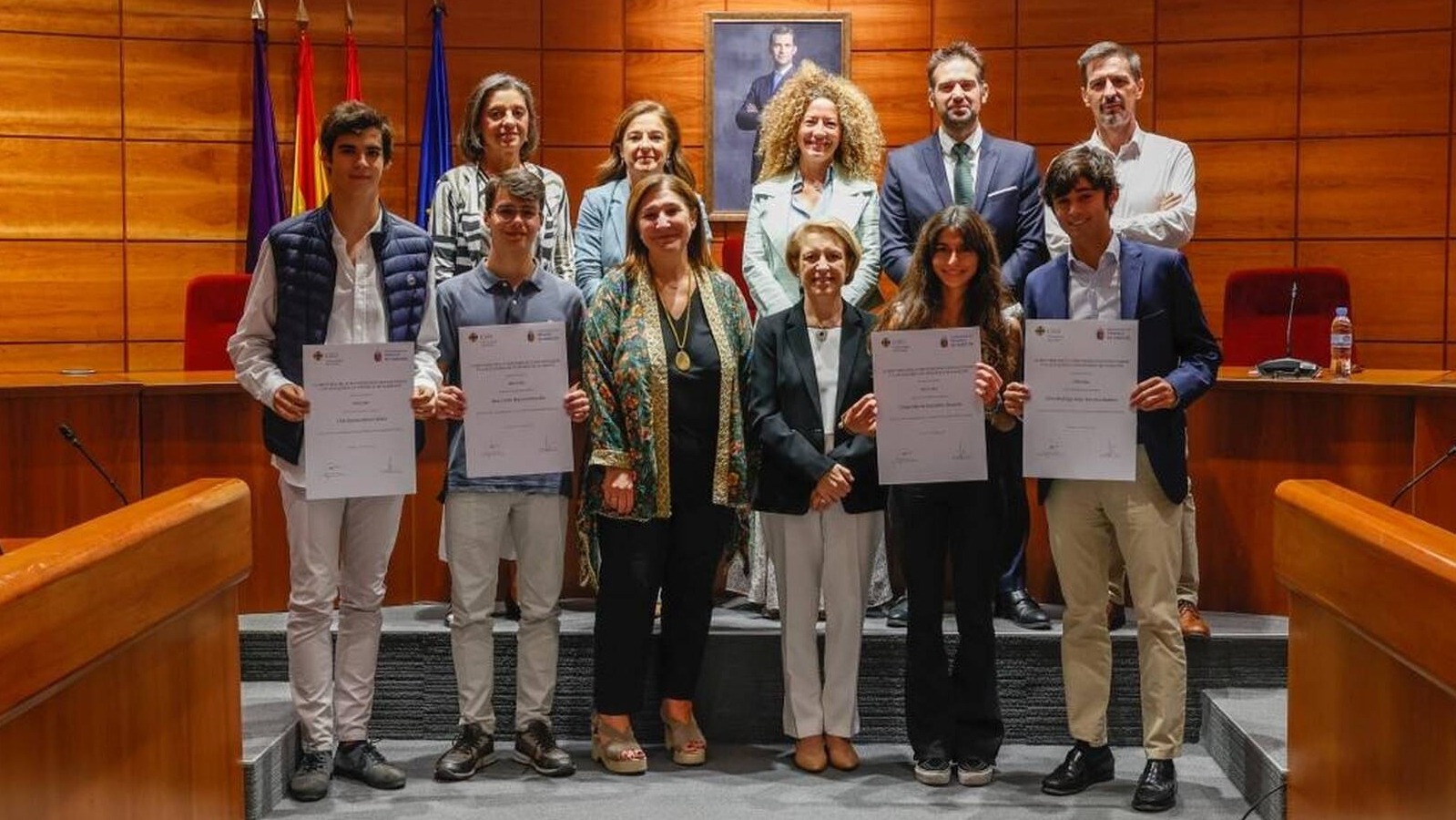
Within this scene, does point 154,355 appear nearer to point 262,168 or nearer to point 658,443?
point 262,168

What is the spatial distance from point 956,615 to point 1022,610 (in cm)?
63

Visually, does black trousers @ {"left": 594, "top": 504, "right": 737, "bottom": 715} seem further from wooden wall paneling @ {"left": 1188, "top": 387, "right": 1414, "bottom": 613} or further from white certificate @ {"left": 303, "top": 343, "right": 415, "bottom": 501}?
wooden wall paneling @ {"left": 1188, "top": 387, "right": 1414, "bottom": 613}

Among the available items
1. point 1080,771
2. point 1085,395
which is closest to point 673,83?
point 1085,395

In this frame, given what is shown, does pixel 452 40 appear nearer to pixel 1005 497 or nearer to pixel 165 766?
pixel 1005 497

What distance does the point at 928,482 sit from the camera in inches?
156

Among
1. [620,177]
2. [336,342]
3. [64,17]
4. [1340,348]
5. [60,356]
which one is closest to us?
[336,342]

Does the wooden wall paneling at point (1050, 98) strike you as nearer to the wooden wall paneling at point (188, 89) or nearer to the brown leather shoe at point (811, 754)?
the wooden wall paneling at point (188, 89)

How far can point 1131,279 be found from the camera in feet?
12.4

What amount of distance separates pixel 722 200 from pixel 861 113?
9.26 feet

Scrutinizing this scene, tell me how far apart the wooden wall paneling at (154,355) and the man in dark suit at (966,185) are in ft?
13.5

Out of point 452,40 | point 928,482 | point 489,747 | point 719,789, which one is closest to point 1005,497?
point 928,482

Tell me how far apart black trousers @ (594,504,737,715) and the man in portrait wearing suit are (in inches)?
50.1

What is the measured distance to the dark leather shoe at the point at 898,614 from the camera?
4605mm

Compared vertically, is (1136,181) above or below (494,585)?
above
